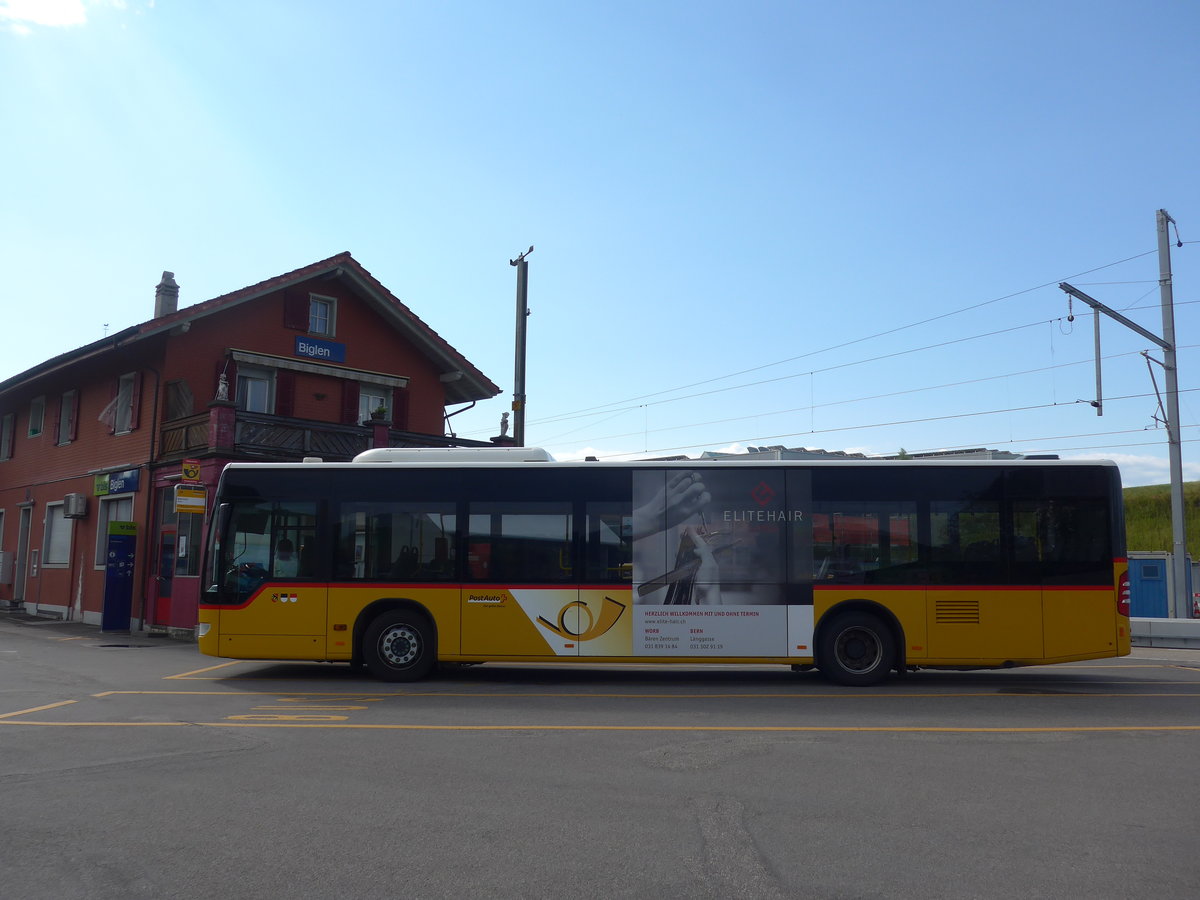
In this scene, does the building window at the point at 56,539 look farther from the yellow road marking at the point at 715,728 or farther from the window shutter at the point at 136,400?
the yellow road marking at the point at 715,728

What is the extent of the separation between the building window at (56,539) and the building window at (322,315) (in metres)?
9.06

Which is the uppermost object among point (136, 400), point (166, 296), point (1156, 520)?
point (166, 296)

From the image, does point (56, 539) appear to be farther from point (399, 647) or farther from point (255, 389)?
point (399, 647)

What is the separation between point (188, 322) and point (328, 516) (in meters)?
12.8

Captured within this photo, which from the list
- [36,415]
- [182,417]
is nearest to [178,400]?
[182,417]

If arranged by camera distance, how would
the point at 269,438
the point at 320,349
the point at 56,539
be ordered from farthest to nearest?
the point at 56,539, the point at 320,349, the point at 269,438

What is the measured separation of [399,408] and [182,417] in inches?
257

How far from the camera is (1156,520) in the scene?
4622 centimetres

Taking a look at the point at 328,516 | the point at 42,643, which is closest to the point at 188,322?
the point at 42,643

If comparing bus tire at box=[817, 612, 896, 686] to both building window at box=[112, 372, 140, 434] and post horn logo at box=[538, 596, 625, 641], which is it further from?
building window at box=[112, 372, 140, 434]

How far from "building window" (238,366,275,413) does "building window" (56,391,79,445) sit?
21.1 ft

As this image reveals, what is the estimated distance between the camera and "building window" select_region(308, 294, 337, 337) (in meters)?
27.3

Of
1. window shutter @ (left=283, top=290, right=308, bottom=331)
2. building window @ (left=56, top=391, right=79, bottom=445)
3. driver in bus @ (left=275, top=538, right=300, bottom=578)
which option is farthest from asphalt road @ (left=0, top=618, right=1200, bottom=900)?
building window @ (left=56, top=391, right=79, bottom=445)

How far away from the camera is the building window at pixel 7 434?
109 feet
